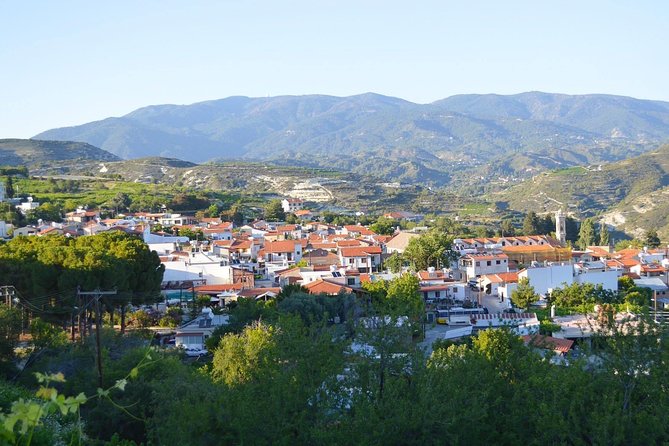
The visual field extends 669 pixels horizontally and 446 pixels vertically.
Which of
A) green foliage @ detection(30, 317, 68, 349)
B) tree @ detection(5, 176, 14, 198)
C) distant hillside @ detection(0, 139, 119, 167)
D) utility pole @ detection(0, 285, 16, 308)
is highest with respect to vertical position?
distant hillside @ detection(0, 139, 119, 167)

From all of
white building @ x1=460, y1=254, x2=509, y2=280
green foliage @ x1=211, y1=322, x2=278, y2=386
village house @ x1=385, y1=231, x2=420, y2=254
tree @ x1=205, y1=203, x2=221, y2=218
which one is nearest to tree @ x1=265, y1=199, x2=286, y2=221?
tree @ x1=205, y1=203, x2=221, y2=218

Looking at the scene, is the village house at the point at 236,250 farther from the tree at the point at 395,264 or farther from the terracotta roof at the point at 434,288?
the terracotta roof at the point at 434,288

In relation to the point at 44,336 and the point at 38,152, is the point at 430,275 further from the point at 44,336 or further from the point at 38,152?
the point at 38,152

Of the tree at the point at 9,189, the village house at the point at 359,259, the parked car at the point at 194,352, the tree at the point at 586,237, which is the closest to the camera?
the parked car at the point at 194,352

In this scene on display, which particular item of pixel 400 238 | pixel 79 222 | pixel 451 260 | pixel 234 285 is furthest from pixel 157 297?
pixel 79 222

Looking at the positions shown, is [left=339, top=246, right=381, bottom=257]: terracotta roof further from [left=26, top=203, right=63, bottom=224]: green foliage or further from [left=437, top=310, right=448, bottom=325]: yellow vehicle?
[left=26, top=203, right=63, bottom=224]: green foliage

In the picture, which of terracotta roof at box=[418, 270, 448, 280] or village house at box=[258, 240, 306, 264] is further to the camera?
village house at box=[258, 240, 306, 264]

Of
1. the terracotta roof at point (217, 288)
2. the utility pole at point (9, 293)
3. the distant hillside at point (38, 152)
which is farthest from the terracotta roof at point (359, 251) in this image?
the distant hillside at point (38, 152)
